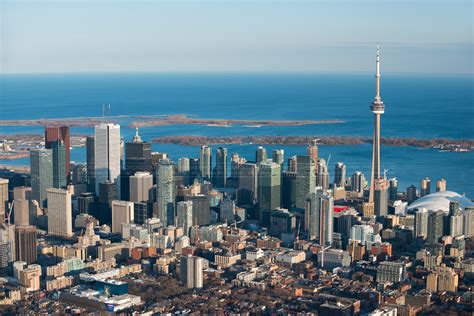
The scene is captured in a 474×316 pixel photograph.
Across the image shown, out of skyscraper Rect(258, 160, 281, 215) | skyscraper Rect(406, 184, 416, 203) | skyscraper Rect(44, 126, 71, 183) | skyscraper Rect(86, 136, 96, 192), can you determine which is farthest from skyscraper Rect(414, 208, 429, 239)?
skyscraper Rect(44, 126, 71, 183)

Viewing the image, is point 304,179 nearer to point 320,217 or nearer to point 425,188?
point 320,217

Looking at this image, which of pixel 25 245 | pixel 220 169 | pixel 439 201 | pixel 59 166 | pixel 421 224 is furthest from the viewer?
pixel 220 169

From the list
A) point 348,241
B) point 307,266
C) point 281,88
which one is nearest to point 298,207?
point 348,241

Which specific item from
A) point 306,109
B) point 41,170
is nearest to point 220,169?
point 41,170

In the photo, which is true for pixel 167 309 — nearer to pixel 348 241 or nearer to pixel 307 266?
pixel 307 266

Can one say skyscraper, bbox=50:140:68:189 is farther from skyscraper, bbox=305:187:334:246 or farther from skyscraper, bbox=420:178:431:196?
skyscraper, bbox=420:178:431:196
